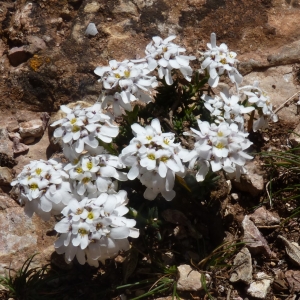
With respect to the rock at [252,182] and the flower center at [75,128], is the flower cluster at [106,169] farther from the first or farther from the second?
the rock at [252,182]

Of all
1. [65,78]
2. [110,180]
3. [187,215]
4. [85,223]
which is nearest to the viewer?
[85,223]

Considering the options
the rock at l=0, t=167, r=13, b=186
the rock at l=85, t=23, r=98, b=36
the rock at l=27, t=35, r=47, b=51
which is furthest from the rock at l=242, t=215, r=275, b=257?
the rock at l=27, t=35, r=47, b=51

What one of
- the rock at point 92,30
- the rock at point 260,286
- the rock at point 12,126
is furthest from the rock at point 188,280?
the rock at point 92,30

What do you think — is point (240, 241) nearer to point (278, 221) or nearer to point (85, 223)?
point (278, 221)

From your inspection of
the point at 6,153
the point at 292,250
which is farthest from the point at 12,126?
the point at 292,250

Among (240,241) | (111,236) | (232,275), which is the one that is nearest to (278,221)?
(240,241)
